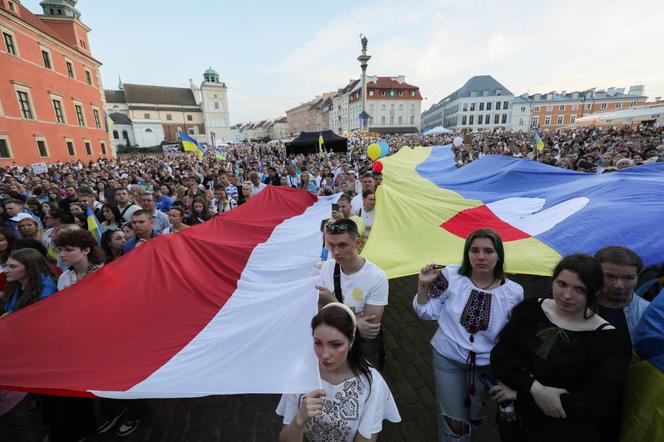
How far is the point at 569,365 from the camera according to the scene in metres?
1.77

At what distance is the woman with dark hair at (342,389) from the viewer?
1664mm

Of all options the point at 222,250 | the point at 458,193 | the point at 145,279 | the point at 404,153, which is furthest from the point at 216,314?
the point at 404,153

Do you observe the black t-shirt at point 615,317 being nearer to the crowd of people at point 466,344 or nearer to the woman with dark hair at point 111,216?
the crowd of people at point 466,344

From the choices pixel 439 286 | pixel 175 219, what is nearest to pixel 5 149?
pixel 175 219

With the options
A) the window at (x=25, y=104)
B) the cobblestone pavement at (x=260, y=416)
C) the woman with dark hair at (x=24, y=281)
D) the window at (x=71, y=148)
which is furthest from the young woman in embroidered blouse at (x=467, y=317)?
the window at (x=71, y=148)

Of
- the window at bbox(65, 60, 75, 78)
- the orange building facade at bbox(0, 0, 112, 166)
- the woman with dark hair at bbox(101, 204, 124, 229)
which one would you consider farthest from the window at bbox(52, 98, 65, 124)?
the woman with dark hair at bbox(101, 204, 124, 229)

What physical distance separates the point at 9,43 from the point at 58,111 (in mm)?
6003

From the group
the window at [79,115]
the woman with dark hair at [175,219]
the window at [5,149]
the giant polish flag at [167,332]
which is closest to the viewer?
the giant polish flag at [167,332]

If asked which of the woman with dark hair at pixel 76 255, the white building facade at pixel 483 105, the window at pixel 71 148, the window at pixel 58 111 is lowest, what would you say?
the woman with dark hair at pixel 76 255

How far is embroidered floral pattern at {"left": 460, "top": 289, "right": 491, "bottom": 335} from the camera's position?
85.4 inches

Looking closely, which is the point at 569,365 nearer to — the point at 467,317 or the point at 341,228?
the point at 467,317

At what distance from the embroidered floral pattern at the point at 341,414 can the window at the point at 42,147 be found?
33.8 m

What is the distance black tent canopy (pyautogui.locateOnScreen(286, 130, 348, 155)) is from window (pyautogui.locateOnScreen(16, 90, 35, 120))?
21485 mm

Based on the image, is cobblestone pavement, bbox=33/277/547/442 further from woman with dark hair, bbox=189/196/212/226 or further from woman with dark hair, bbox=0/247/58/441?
woman with dark hair, bbox=189/196/212/226
